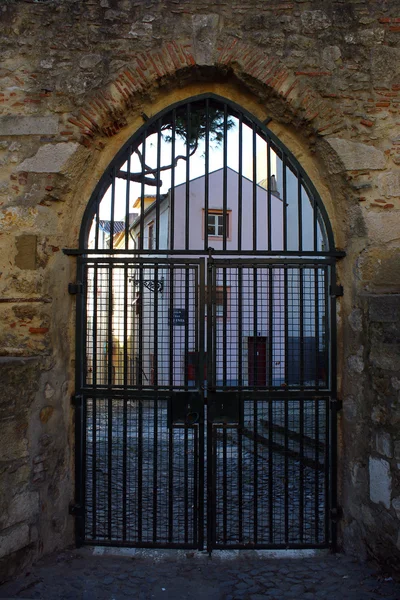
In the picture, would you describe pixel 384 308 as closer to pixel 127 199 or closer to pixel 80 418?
pixel 127 199

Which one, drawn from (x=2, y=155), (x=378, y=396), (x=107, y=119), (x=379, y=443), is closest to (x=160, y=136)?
(x=107, y=119)

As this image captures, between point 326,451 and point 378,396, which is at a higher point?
point 378,396

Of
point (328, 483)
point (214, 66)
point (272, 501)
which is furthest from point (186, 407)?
point (214, 66)

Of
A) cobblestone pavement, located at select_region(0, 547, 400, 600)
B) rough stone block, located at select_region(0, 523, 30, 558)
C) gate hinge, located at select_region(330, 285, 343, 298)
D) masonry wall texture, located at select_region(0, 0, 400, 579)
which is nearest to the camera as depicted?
cobblestone pavement, located at select_region(0, 547, 400, 600)

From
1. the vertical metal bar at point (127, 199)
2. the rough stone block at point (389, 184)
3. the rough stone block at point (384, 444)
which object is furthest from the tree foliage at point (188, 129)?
the rough stone block at point (384, 444)

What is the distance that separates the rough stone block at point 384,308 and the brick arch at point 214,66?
4.36 ft

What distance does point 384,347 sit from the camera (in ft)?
11.7

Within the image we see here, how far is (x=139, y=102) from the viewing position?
4.13m

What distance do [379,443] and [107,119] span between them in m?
3.09

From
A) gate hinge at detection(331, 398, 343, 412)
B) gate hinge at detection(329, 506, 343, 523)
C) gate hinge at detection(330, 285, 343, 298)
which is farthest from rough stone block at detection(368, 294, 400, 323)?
gate hinge at detection(329, 506, 343, 523)

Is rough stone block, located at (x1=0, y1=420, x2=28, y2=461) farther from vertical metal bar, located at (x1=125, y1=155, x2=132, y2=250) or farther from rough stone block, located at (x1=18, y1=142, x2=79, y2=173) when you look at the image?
rough stone block, located at (x1=18, y1=142, x2=79, y2=173)

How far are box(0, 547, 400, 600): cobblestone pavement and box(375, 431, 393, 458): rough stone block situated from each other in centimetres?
80

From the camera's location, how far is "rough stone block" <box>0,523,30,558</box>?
136 inches

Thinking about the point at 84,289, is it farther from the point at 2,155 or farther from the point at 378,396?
the point at 378,396
